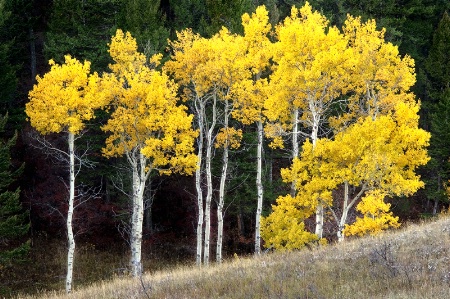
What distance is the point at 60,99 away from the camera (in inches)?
734

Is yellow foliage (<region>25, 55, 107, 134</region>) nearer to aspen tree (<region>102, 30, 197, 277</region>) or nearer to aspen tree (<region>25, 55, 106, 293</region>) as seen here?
aspen tree (<region>25, 55, 106, 293</region>)

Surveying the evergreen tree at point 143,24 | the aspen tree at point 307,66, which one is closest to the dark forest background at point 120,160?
the evergreen tree at point 143,24

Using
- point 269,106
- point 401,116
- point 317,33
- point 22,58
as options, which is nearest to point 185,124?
point 269,106

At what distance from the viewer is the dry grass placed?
831 centimetres

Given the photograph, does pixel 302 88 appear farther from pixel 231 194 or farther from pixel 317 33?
pixel 231 194

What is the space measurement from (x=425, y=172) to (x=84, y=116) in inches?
1022

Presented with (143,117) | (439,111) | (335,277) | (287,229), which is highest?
(439,111)

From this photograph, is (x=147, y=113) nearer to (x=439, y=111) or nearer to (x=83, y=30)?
(x=83, y=30)

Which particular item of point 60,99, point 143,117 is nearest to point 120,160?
A: point 143,117

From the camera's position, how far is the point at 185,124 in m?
19.4

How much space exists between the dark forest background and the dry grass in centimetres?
1365

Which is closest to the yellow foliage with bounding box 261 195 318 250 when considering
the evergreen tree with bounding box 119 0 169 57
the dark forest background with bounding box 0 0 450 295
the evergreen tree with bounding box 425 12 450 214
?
the dark forest background with bounding box 0 0 450 295

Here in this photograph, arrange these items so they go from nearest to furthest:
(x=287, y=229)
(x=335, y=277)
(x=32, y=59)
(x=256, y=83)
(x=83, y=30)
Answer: (x=335, y=277) < (x=287, y=229) < (x=256, y=83) < (x=83, y=30) < (x=32, y=59)

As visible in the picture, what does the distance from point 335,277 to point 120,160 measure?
21980 mm
